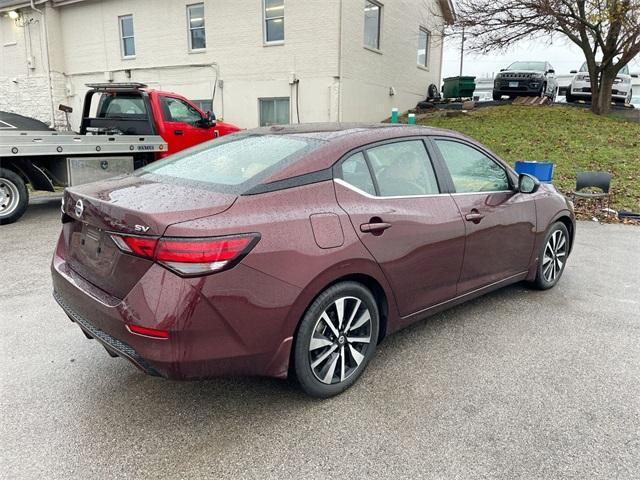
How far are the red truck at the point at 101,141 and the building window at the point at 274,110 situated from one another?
5.11 meters

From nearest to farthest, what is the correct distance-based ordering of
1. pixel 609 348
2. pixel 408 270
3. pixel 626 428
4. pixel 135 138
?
pixel 626 428, pixel 408 270, pixel 609 348, pixel 135 138

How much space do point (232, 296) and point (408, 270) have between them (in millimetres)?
1262

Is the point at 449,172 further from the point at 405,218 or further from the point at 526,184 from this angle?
the point at 526,184

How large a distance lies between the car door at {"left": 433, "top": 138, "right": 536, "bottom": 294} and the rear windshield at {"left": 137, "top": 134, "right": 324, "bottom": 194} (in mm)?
1210

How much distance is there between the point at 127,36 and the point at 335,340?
1843 centimetres

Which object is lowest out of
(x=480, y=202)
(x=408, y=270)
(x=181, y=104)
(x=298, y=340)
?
(x=298, y=340)

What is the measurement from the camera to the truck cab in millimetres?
8773

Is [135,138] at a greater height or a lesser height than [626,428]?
greater

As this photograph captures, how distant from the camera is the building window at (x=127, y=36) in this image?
17.7 meters

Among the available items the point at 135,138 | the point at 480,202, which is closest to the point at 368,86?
the point at 135,138

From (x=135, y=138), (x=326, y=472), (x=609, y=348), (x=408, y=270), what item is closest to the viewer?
(x=326, y=472)

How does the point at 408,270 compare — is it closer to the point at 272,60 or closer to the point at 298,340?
the point at 298,340

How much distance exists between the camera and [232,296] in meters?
2.30

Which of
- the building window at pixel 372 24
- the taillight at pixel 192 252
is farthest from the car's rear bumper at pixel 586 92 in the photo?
the taillight at pixel 192 252
